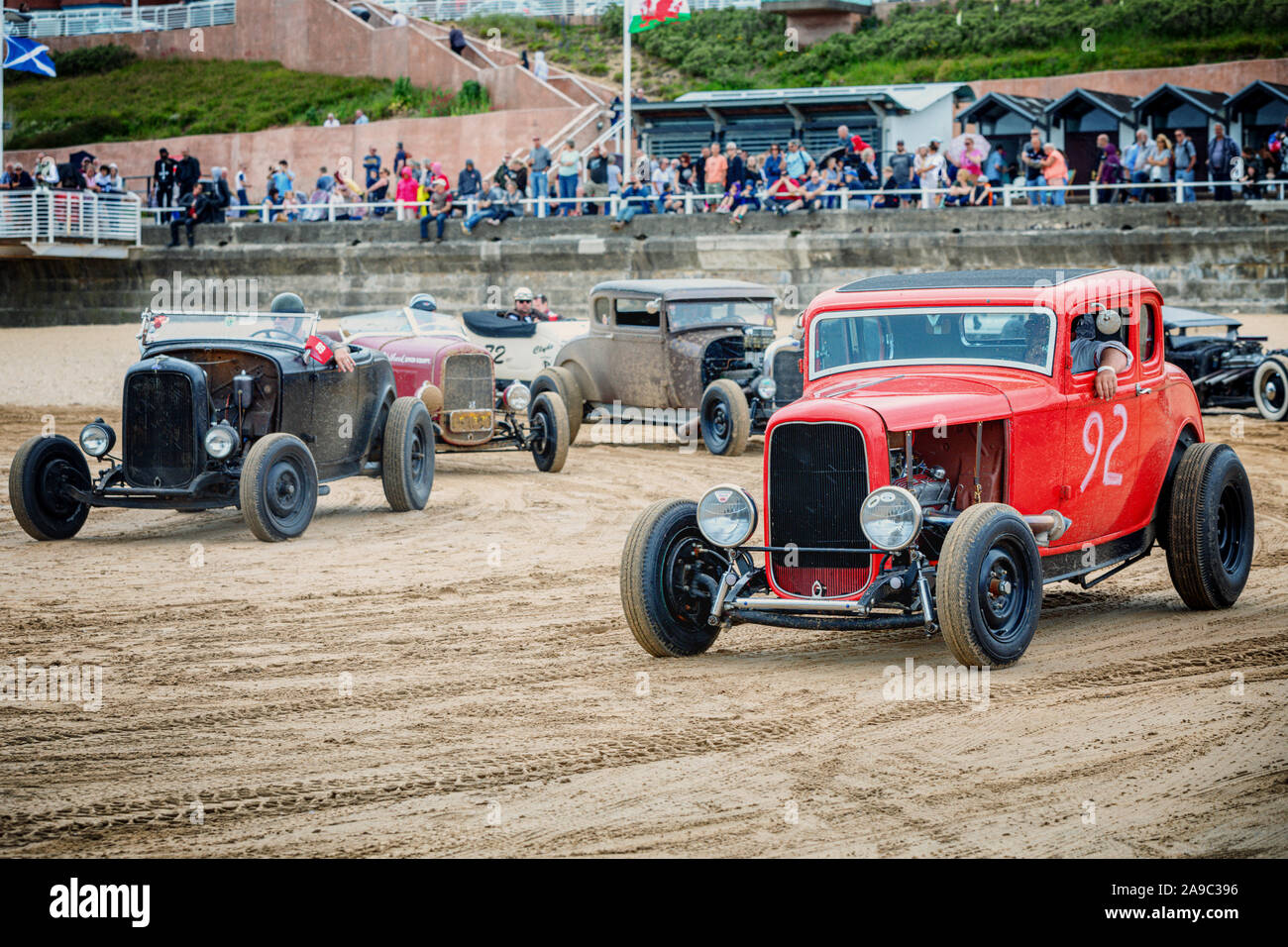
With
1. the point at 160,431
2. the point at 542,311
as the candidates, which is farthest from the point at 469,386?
the point at 542,311

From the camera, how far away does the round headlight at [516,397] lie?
16.3 m

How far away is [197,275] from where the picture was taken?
3144cm

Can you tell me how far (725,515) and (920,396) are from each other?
113 cm

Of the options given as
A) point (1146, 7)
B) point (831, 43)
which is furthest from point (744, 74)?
point (1146, 7)

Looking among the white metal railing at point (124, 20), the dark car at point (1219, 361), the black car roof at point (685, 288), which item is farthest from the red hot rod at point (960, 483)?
the white metal railing at point (124, 20)

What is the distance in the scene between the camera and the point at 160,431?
465 inches

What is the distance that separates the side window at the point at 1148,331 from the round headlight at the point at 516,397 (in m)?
8.36

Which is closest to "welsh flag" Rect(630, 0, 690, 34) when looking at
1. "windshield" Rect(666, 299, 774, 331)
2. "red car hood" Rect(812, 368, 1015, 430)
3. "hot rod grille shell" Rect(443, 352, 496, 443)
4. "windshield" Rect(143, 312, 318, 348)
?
"windshield" Rect(666, 299, 774, 331)

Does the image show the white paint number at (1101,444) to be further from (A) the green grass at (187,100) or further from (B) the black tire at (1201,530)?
(A) the green grass at (187,100)

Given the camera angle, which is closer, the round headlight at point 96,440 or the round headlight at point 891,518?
the round headlight at point 891,518

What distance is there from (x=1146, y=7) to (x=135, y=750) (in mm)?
38427

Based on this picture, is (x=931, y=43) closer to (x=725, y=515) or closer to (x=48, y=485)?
(x=48, y=485)

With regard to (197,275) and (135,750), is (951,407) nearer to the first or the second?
(135,750)

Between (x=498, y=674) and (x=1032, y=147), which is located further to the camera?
(x=1032, y=147)
